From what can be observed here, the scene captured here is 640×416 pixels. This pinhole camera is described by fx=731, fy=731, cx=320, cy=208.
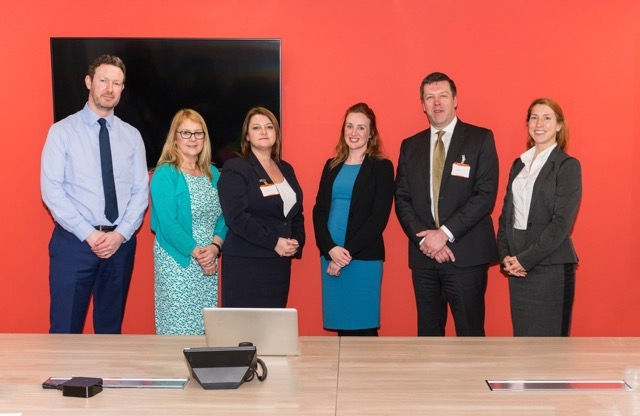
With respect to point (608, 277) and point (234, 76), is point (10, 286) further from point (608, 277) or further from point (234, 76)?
point (608, 277)

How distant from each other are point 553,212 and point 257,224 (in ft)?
5.45

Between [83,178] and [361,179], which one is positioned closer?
[83,178]

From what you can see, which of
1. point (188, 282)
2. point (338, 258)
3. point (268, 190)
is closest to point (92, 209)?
point (188, 282)

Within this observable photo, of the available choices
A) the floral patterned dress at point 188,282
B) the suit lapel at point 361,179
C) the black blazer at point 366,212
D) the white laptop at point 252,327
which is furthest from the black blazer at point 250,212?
the white laptop at point 252,327

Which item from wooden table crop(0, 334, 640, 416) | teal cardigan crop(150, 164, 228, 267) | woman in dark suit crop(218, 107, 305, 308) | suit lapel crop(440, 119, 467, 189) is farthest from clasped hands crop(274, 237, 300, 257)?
wooden table crop(0, 334, 640, 416)

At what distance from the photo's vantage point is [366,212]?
4.36 m

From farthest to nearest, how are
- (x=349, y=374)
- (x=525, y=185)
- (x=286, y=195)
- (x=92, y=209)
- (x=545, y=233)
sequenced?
(x=286, y=195), (x=92, y=209), (x=525, y=185), (x=545, y=233), (x=349, y=374)

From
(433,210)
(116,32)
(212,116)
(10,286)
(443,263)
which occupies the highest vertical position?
(116,32)

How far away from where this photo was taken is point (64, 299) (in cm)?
416

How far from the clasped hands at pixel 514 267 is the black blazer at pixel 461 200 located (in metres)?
0.21

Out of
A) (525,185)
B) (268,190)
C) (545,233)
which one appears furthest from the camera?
(268,190)

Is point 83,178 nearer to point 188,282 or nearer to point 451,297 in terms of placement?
point 188,282

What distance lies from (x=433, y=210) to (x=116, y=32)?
243 cm

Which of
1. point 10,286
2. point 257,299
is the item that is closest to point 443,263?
point 257,299
